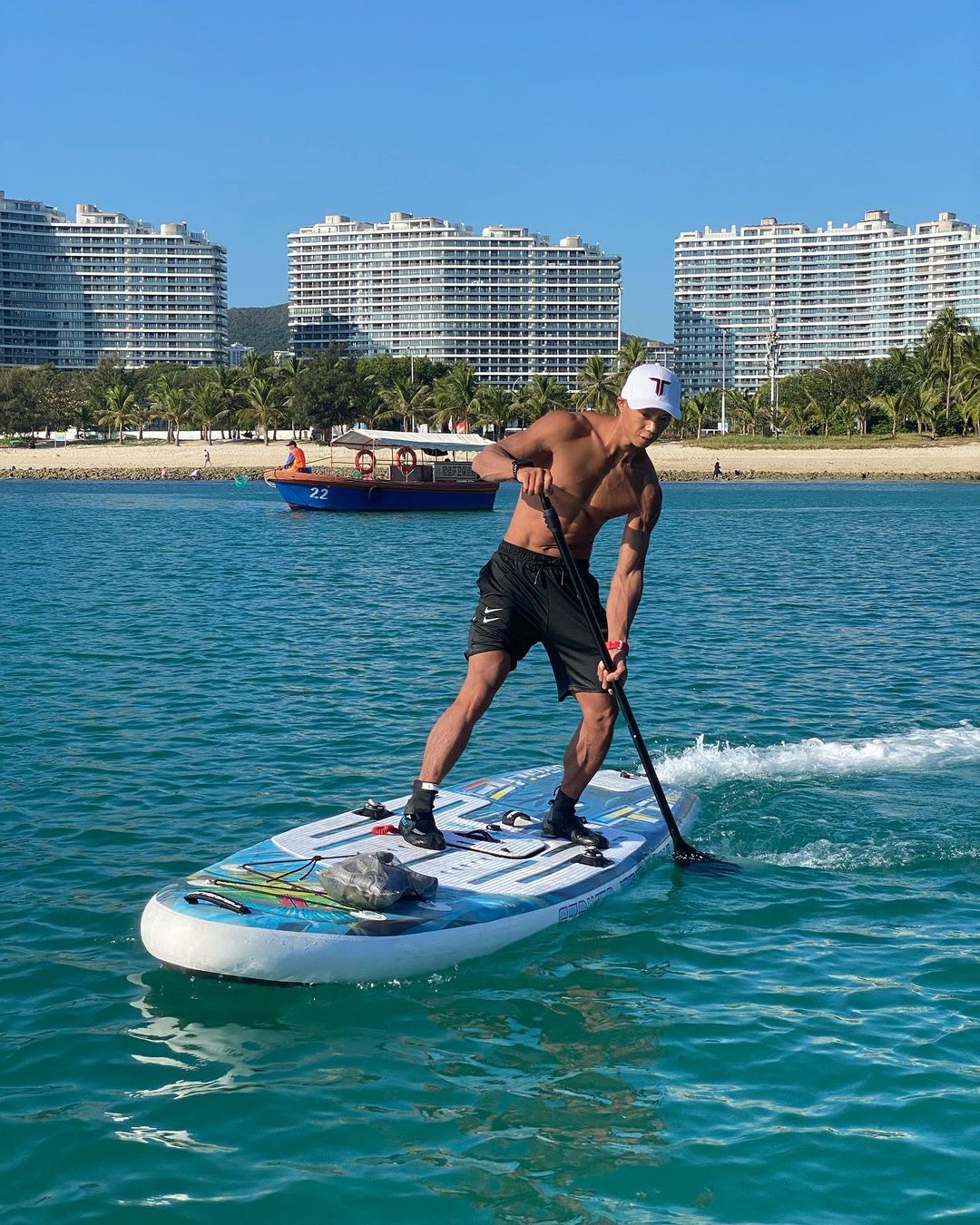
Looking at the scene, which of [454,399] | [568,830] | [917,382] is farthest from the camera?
[454,399]

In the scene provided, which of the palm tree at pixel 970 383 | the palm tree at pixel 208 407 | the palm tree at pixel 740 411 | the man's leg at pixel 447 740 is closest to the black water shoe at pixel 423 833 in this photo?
the man's leg at pixel 447 740

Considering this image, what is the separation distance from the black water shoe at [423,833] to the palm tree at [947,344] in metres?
105

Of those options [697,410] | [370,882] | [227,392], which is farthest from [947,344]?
[370,882]

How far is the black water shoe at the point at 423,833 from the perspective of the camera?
7266 millimetres

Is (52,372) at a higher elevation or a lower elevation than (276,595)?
higher

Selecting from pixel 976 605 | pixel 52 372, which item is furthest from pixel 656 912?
pixel 52 372

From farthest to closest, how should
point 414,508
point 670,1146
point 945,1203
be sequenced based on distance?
1. point 414,508
2. point 670,1146
3. point 945,1203

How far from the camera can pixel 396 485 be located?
55.4 meters

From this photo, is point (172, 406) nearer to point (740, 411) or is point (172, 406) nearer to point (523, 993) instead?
point (740, 411)

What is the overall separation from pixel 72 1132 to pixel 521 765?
245 inches

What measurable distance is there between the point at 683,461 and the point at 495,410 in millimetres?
21297

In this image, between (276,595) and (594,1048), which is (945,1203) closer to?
(594,1048)

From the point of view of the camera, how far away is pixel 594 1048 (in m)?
5.85

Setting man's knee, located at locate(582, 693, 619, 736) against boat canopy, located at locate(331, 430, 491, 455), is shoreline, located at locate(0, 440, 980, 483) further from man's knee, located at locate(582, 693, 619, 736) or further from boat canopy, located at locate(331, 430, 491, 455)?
man's knee, located at locate(582, 693, 619, 736)
